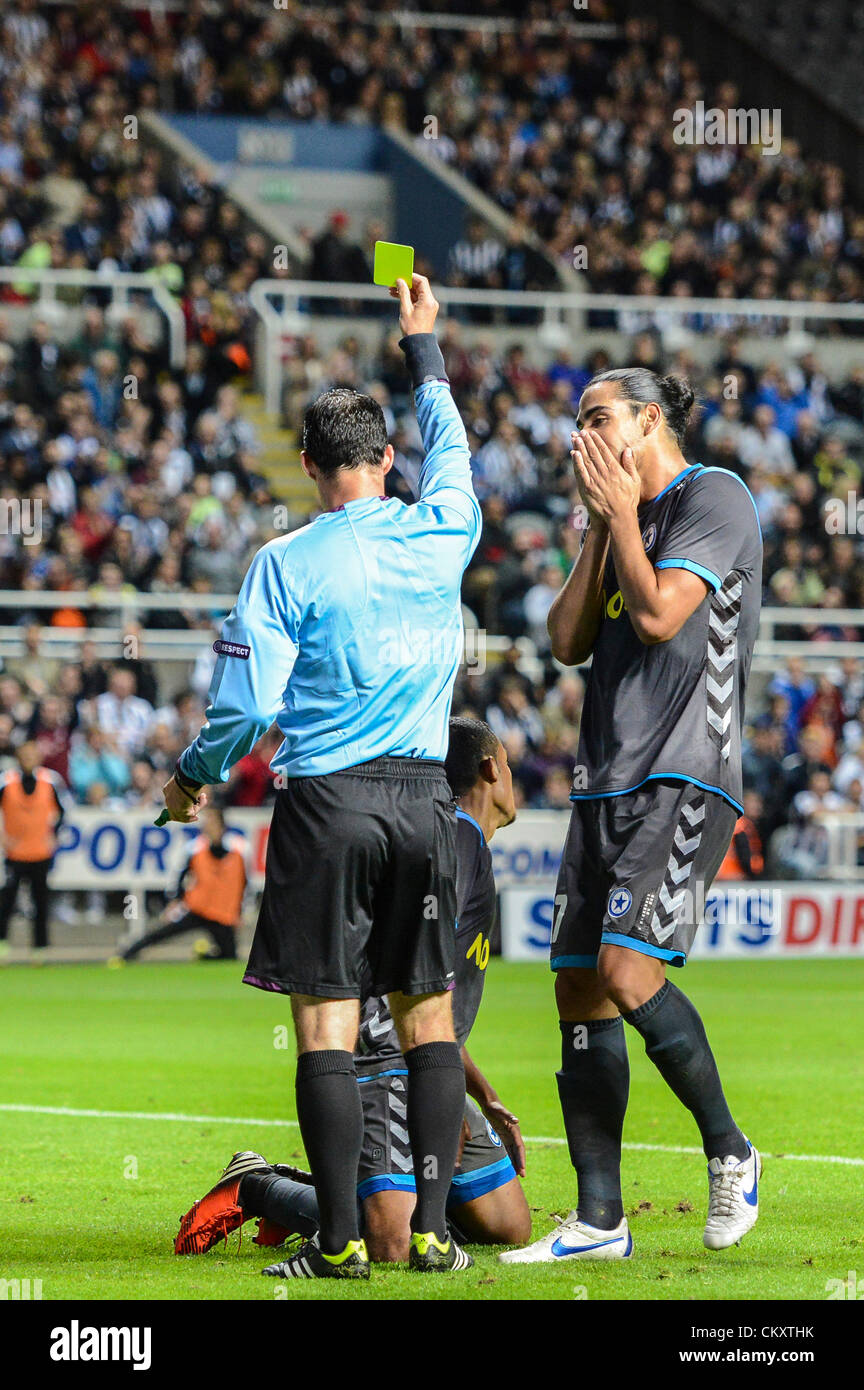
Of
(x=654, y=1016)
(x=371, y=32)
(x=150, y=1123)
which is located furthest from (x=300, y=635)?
(x=371, y=32)

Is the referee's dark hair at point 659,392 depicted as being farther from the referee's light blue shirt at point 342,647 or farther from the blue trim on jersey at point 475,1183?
the blue trim on jersey at point 475,1183

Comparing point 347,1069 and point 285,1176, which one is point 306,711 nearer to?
point 347,1069

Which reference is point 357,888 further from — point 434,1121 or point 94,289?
point 94,289

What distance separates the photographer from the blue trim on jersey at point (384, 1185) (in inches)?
221

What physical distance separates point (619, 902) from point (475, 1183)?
113 centimetres

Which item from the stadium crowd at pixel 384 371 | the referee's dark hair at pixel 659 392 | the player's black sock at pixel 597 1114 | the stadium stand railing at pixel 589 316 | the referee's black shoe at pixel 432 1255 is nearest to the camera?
the referee's black shoe at pixel 432 1255

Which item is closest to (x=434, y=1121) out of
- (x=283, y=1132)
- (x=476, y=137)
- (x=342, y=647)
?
(x=342, y=647)

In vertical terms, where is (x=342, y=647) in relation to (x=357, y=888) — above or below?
above

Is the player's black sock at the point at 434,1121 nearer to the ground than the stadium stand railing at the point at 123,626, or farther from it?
nearer to the ground

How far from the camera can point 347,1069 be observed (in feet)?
16.9

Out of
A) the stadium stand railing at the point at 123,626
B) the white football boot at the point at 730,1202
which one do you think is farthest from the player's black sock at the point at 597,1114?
the stadium stand railing at the point at 123,626

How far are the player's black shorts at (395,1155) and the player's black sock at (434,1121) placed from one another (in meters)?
0.32

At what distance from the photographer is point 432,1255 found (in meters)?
5.23
